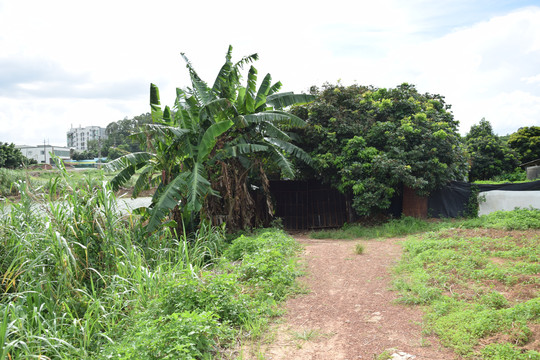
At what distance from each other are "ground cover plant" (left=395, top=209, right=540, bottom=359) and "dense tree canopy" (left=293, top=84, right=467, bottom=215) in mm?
3423

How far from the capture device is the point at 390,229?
11016 millimetres

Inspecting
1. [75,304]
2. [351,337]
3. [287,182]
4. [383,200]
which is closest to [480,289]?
[351,337]

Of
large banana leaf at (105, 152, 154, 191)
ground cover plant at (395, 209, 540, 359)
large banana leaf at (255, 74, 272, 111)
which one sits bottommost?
ground cover plant at (395, 209, 540, 359)

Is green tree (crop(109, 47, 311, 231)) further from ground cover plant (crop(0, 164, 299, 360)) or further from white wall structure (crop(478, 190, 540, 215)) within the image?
white wall structure (crop(478, 190, 540, 215))

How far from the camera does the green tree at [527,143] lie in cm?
2746

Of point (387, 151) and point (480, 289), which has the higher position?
point (387, 151)

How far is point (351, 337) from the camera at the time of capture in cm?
431

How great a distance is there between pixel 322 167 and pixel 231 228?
3.83m

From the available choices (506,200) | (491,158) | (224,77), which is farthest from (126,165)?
(491,158)

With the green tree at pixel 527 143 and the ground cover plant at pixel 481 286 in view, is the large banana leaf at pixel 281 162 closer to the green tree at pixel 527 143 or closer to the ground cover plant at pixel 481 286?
the ground cover plant at pixel 481 286

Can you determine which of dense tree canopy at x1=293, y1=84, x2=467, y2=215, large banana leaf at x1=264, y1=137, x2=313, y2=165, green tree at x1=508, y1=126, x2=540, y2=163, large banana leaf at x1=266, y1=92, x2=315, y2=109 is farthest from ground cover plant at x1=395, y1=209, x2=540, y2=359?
green tree at x1=508, y1=126, x2=540, y2=163

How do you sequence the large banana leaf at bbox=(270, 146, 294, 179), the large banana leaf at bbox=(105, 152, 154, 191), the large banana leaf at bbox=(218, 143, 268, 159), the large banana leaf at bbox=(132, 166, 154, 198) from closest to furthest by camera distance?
1. the large banana leaf at bbox=(105, 152, 154, 191)
2. the large banana leaf at bbox=(218, 143, 268, 159)
3. the large banana leaf at bbox=(132, 166, 154, 198)
4. the large banana leaf at bbox=(270, 146, 294, 179)

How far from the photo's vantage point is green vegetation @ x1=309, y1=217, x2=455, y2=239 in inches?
421

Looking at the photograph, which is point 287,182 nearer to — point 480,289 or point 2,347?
point 480,289
